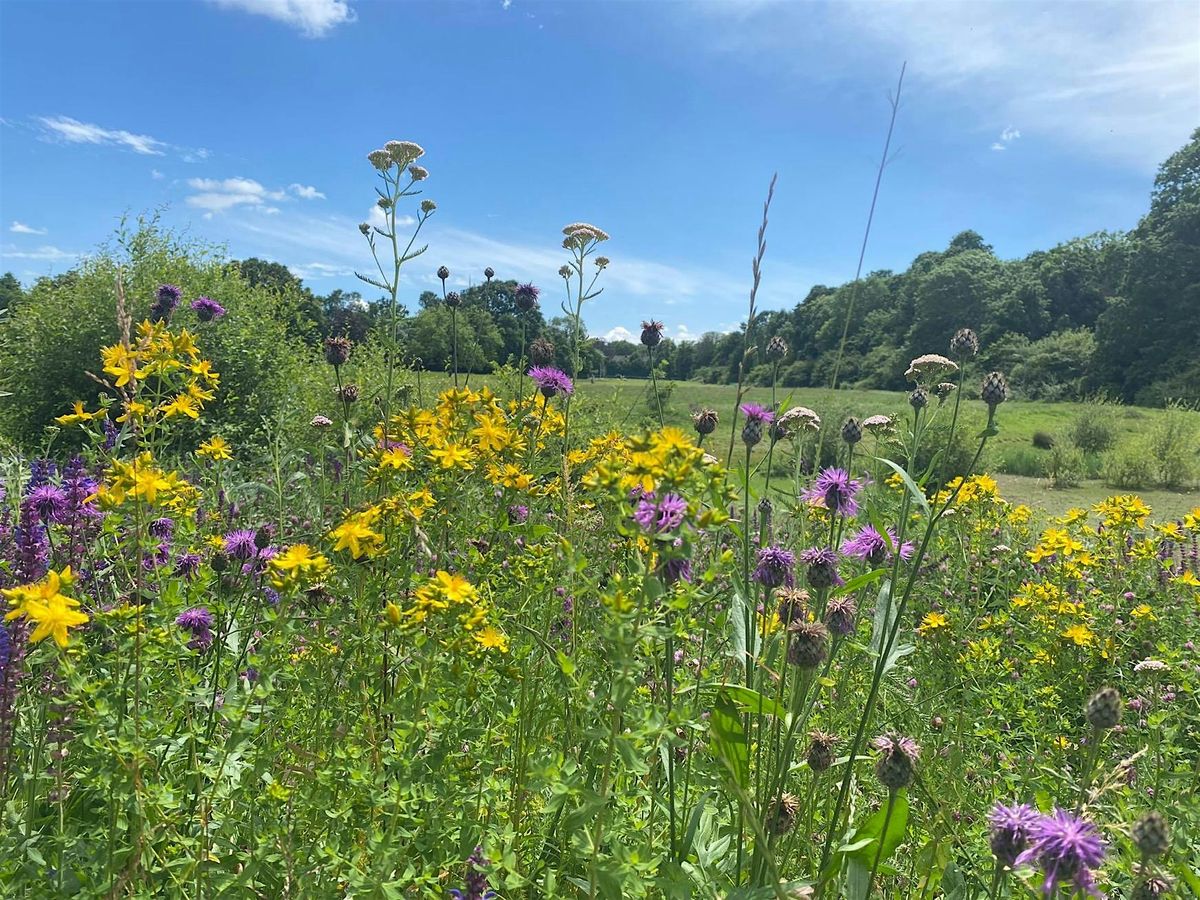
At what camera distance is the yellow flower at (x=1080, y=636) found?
3107mm

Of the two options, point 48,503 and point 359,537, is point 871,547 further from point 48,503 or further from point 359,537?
point 48,503

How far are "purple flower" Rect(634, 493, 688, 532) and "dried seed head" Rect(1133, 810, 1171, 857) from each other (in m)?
0.85

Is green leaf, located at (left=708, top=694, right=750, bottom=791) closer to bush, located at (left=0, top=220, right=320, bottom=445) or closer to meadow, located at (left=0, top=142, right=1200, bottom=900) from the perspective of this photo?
meadow, located at (left=0, top=142, right=1200, bottom=900)

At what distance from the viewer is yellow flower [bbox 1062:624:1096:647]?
3.11 meters

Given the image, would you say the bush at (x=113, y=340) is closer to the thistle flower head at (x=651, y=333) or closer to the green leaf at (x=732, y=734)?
the thistle flower head at (x=651, y=333)

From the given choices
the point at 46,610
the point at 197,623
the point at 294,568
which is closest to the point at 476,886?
the point at 294,568

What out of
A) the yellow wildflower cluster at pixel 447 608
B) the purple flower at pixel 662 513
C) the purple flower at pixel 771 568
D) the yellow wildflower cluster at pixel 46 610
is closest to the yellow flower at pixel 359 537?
the yellow wildflower cluster at pixel 447 608

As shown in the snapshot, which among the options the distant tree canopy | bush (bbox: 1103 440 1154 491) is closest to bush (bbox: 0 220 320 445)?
the distant tree canopy

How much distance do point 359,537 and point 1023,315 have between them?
49.3 meters

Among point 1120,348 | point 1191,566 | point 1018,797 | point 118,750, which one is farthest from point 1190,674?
point 1120,348

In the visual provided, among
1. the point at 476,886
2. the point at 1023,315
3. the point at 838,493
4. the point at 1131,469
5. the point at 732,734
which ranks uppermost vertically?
the point at 1023,315

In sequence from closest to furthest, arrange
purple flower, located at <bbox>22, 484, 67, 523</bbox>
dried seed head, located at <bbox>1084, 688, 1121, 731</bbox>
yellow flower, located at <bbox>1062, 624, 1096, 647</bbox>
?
1. dried seed head, located at <bbox>1084, 688, 1121, 731</bbox>
2. purple flower, located at <bbox>22, 484, 67, 523</bbox>
3. yellow flower, located at <bbox>1062, 624, 1096, 647</bbox>

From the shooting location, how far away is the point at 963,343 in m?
2.08

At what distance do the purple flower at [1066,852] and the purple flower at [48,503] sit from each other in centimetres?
259
